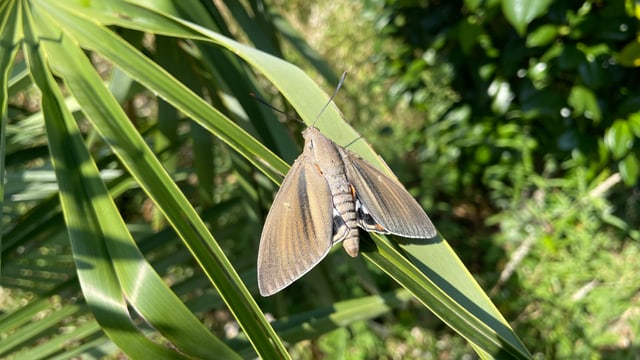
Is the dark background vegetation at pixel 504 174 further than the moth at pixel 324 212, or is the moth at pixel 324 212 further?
the dark background vegetation at pixel 504 174

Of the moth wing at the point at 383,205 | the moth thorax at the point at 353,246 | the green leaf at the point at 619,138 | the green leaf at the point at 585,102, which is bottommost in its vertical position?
the green leaf at the point at 619,138

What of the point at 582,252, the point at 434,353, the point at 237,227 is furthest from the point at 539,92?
the point at 237,227

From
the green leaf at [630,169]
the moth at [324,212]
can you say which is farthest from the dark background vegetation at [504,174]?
the moth at [324,212]

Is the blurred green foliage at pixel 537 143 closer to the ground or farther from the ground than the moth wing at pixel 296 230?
closer to the ground

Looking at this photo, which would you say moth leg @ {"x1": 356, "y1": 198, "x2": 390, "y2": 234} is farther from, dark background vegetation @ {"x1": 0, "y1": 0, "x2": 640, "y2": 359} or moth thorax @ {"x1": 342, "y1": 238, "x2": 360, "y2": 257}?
dark background vegetation @ {"x1": 0, "y1": 0, "x2": 640, "y2": 359}

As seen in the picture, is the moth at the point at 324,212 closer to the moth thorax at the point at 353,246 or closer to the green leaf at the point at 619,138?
the moth thorax at the point at 353,246

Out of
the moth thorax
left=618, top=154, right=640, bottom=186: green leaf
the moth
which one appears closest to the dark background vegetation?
left=618, top=154, right=640, bottom=186: green leaf

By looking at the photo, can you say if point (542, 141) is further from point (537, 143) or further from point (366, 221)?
point (366, 221)
